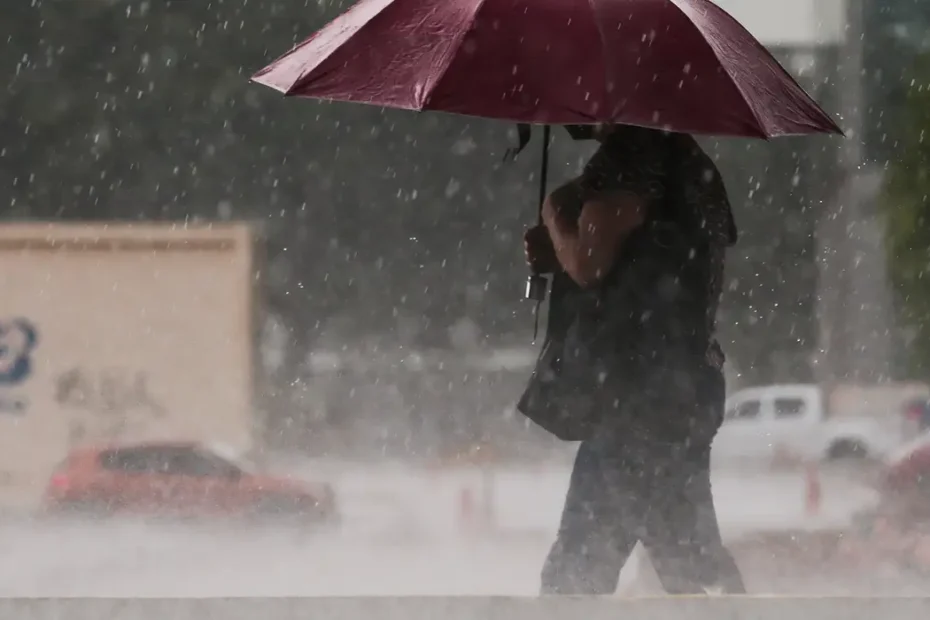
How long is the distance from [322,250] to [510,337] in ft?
3.59

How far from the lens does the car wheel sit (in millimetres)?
5395

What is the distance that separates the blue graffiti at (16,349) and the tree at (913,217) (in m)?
4.00

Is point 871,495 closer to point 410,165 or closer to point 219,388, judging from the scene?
point 410,165

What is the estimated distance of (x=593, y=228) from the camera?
95.9 inches

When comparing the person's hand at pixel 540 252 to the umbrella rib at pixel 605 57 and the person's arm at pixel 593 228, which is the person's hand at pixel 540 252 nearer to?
the person's arm at pixel 593 228

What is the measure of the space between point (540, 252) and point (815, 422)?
3.38m

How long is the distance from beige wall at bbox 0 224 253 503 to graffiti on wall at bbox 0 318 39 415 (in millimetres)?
11

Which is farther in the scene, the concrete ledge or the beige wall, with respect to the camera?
the beige wall

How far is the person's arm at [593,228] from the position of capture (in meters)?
2.44

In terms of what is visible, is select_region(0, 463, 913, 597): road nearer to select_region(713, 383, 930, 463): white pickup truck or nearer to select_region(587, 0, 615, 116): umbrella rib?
select_region(713, 383, 930, 463): white pickup truck

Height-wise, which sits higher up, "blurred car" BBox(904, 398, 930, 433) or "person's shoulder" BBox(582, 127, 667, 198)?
"person's shoulder" BBox(582, 127, 667, 198)

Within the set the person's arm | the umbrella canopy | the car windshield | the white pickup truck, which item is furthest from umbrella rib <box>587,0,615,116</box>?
the car windshield

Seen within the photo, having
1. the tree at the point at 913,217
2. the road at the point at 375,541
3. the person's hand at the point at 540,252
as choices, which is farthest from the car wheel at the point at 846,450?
the person's hand at the point at 540,252

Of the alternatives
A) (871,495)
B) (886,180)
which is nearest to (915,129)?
(886,180)
